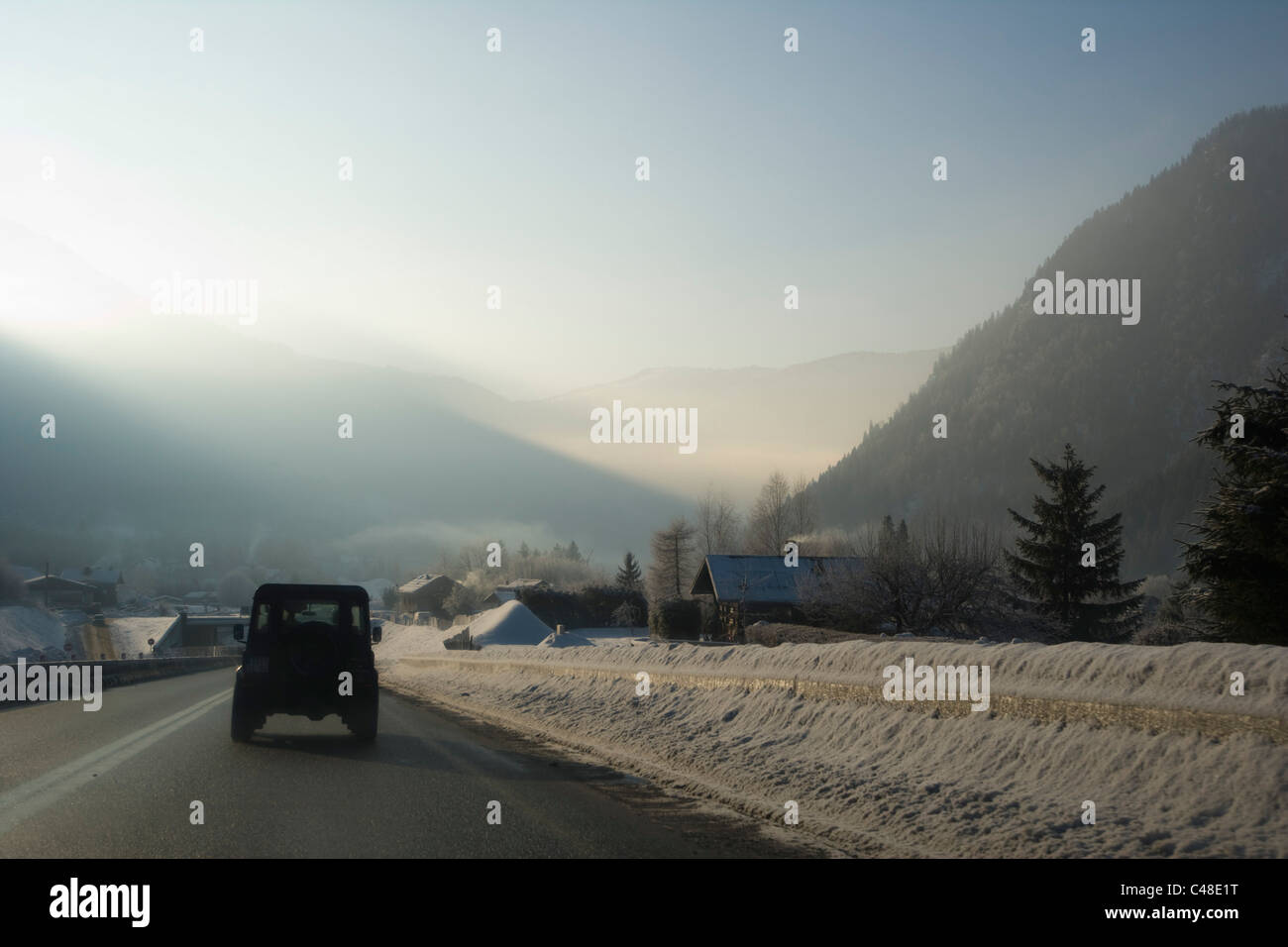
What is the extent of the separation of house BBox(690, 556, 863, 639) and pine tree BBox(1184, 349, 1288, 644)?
93.8 feet

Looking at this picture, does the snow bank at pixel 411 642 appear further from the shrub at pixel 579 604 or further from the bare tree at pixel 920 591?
the bare tree at pixel 920 591

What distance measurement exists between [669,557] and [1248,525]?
8073 cm

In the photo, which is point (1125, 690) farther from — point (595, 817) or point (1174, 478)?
point (1174, 478)

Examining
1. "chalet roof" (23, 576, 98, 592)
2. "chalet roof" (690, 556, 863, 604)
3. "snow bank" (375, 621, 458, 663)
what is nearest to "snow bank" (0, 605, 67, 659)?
"snow bank" (375, 621, 458, 663)

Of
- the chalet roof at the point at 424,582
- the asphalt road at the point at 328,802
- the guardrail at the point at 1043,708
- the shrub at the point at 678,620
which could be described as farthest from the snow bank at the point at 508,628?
the chalet roof at the point at 424,582

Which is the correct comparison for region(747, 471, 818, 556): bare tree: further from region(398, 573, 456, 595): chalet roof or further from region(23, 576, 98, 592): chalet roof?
region(23, 576, 98, 592): chalet roof

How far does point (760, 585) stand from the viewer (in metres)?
60.3

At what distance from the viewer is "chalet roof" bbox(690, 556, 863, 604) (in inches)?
2317

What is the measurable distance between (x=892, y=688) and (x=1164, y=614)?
173 ft

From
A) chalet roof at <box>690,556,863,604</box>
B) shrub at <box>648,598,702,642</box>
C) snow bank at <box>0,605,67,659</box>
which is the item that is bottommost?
snow bank at <box>0,605,67,659</box>

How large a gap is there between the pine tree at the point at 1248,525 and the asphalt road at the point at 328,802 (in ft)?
49.6

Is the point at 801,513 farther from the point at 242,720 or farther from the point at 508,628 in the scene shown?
the point at 242,720
